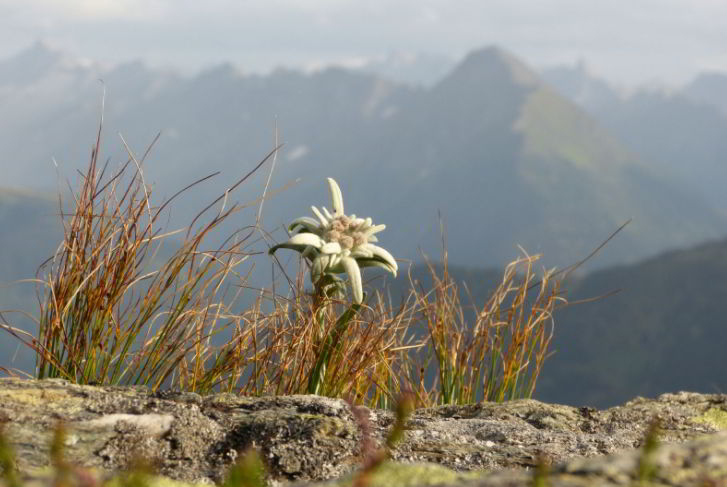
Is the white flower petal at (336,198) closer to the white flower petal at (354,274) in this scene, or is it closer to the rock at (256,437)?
the white flower petal at (354,274)

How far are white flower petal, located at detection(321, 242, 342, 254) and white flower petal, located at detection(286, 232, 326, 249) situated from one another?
3 cm

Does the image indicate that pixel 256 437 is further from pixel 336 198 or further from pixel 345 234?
pixel 336 198

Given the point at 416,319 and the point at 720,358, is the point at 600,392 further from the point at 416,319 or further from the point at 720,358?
the point at 416,319

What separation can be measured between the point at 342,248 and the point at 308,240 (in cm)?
25

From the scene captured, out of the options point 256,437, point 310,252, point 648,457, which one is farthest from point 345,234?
point 648,457

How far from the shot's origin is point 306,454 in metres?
2.77

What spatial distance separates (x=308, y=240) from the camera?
359 cm

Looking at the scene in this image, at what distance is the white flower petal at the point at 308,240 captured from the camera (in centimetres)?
354

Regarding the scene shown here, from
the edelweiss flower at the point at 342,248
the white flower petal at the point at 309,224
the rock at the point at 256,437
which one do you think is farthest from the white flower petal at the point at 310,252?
the rock at the point at 256,437

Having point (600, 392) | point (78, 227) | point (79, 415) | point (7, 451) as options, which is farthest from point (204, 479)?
point (600, 392)

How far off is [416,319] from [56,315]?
86.3 inches

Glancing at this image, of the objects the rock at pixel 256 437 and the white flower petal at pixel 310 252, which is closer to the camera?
the rock at pixel 256 437

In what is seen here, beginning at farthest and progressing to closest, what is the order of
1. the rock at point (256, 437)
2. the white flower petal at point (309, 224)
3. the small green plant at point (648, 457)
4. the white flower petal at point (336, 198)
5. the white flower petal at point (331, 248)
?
1. the white flower petal at point (336, 198)
2. the white flower petal at point (309, 224)
3. the white flower petal at point (331, 248)
4. the rock at point (256, 437)
5. the small green plant at point (648, 457)

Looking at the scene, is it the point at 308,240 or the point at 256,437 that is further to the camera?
the point at 308,240
